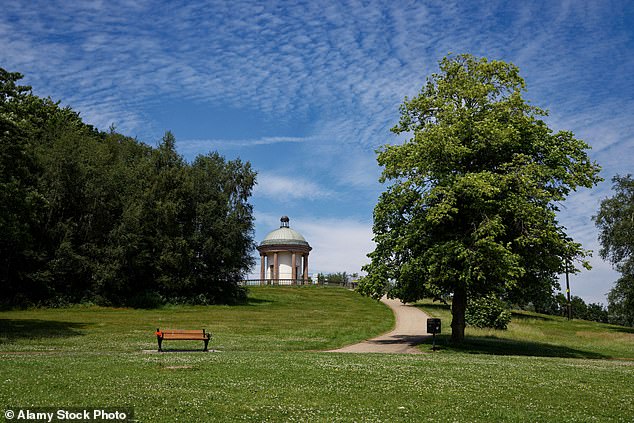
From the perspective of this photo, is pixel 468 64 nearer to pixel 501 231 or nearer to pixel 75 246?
pixel 501 231

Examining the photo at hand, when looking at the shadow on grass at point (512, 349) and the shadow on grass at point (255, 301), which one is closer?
the shadow on grass at point (512, 349)

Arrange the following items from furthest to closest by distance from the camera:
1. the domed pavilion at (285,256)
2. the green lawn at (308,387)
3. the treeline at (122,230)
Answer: the domed pavilion at (285,256) < the treeline at (122,230) < the green lawn at (308,387)

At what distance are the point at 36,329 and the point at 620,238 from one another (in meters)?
49.1

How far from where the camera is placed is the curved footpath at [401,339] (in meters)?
26.9

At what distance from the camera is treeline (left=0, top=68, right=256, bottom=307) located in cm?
4638

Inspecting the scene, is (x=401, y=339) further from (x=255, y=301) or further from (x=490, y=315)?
(x=255, y=301)

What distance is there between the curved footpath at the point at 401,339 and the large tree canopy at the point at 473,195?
2702mm

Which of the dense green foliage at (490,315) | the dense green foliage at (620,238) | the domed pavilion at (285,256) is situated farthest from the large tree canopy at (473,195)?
the domed pavilion at (285,256)

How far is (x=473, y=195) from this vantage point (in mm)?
25859

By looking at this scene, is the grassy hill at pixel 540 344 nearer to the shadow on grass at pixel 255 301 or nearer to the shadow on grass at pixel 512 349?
the shadow on grass at pixel 512 349

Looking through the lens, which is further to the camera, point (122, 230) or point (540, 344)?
point (122, 230)

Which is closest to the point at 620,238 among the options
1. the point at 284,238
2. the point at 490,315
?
the point at 490,315

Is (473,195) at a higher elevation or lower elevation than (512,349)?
higher

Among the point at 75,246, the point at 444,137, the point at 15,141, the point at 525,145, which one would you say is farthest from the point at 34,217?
the point at 525,145
